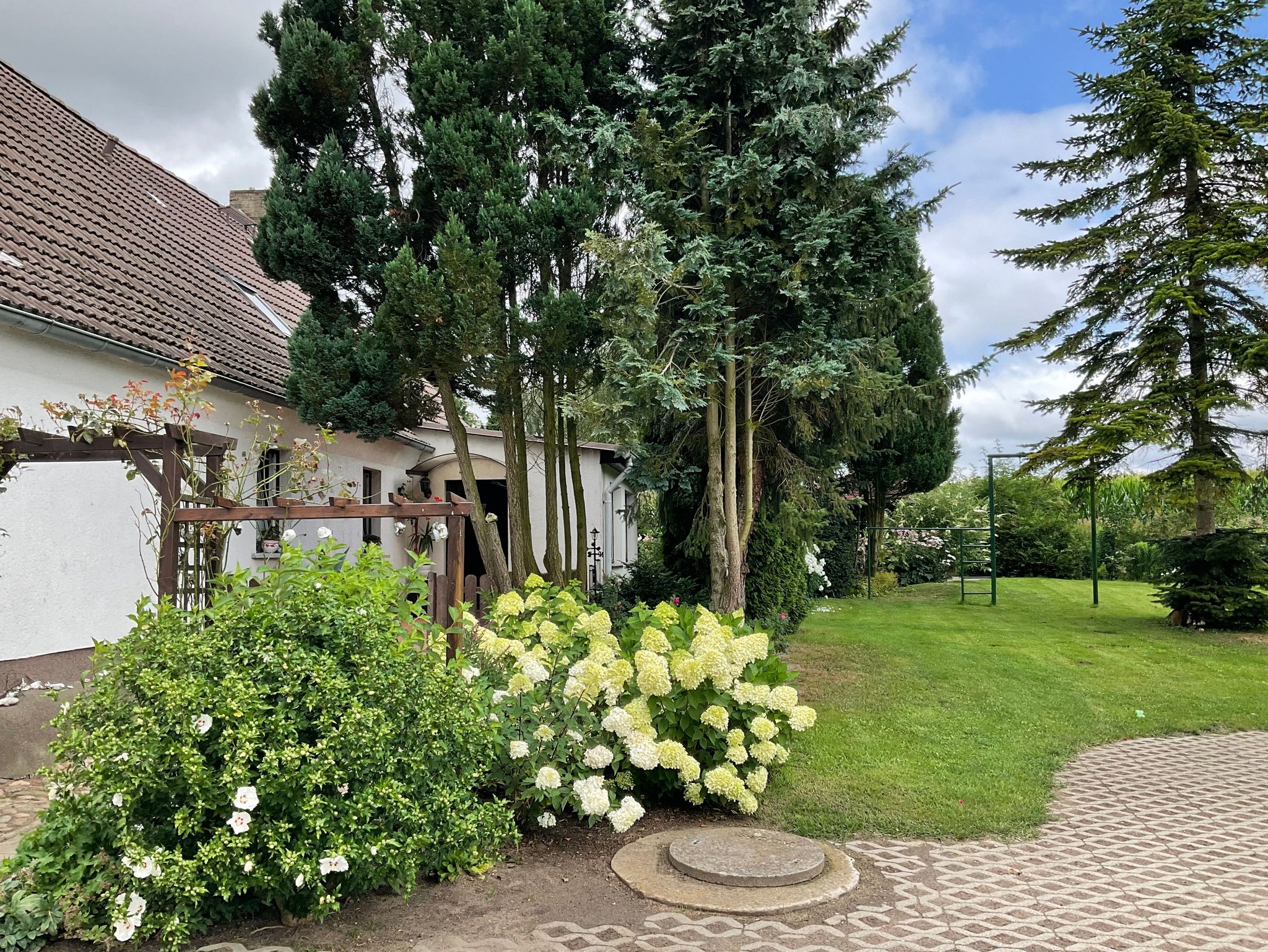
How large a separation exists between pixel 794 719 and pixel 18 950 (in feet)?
13.2

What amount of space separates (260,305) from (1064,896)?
40.2 feet

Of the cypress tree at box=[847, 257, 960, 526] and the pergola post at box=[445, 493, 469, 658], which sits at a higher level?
the cypress tree at box=[847, 257, 960, 526]

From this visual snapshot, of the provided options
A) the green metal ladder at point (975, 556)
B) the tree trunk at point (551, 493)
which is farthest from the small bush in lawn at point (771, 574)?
the green metal ladder at point (975, 556)

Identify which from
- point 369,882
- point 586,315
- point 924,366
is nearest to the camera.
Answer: point 369,882

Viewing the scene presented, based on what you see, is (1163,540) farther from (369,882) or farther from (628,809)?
(369,882)

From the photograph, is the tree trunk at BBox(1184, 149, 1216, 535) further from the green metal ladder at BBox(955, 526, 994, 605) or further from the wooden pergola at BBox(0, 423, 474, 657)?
the wooden pergola at BBox(0, 423, 474, 657)

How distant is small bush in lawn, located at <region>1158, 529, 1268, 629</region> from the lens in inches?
520

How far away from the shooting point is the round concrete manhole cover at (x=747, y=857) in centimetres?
400

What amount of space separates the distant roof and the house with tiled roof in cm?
3

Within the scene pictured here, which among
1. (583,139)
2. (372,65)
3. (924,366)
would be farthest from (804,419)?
(924,366)

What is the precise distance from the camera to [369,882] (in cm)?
346

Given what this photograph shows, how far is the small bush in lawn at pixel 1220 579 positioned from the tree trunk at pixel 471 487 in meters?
11.6

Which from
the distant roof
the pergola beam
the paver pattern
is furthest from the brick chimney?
the paver pattern

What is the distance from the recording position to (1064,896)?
3.96 m
